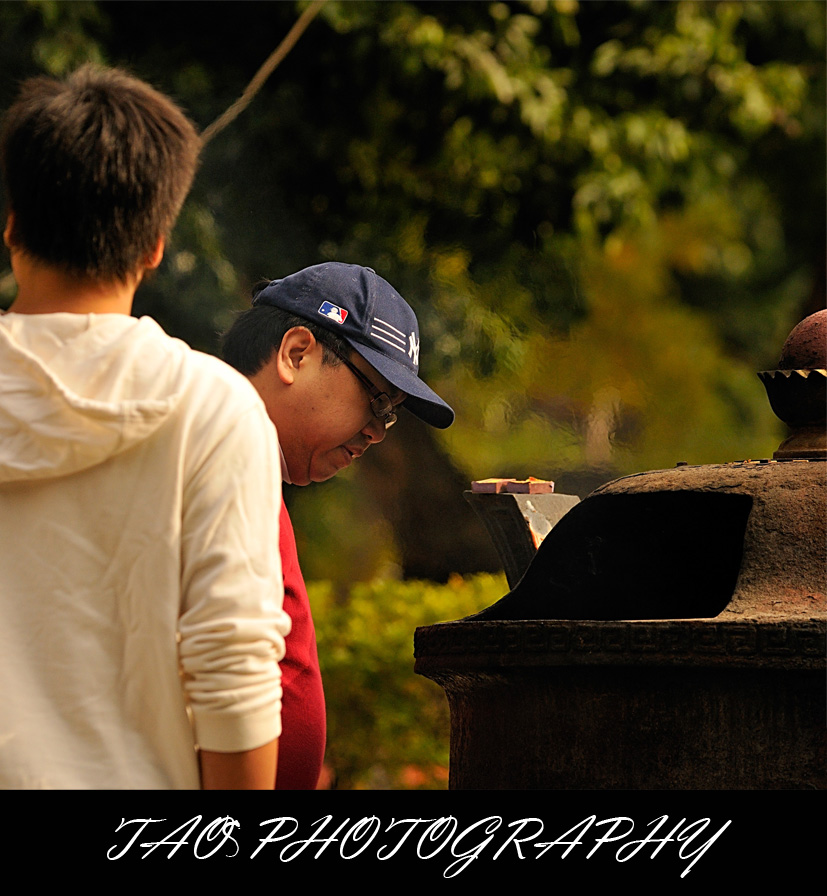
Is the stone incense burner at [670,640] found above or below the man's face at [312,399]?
below

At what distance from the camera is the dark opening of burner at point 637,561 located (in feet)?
7.99

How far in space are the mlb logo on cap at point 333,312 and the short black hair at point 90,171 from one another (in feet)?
2.57

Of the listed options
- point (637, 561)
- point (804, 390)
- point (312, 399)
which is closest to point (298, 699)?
point (312, 399)

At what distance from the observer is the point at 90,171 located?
143cm

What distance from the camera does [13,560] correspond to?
57.0 inches

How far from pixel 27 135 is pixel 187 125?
19 centimetres

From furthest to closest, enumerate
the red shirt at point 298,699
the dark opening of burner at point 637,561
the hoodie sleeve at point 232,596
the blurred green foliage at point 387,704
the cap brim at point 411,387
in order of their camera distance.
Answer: the blurred green foliage at point 387,704
the dark opening of burner at point 637,561
the cap brim at point 411,387
the red shirt at point 298,699
the hoodie sleeve at point 232,596

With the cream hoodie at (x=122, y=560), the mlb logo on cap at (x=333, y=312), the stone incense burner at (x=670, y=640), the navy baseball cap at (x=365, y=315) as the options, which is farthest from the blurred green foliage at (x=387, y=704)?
the cream hoodie at (x=122, y=560)

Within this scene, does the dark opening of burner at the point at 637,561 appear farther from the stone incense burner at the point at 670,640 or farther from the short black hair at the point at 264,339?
the short black hair at the point at 264,339

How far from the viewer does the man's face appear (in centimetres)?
225

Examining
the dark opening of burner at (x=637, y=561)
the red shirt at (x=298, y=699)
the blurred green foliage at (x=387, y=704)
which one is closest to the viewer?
the red shirt at (x=298, y=699)

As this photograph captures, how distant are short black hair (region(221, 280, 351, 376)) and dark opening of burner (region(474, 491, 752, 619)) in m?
0.60

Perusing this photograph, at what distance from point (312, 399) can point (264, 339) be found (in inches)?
6.2

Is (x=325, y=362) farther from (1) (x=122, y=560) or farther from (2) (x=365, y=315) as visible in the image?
(1) (x=122, y=560)
